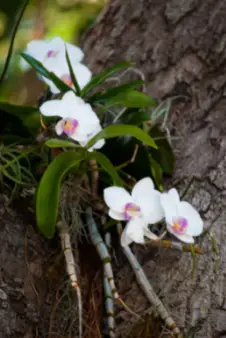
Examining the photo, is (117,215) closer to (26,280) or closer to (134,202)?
(134,202)

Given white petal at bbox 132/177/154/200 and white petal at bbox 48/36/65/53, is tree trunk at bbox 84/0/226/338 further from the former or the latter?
white petal at bbox 48/36/65/53

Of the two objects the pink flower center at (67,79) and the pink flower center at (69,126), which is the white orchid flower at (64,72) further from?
the pink flower center at (69,126)

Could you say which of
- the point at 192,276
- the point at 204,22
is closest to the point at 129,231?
the point at 192,276

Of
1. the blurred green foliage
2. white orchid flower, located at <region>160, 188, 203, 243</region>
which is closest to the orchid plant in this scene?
white orchid flower, located at <region>160, 188, 203, 243</region>

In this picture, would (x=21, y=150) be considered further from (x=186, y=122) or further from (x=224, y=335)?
(x=224, y=335)

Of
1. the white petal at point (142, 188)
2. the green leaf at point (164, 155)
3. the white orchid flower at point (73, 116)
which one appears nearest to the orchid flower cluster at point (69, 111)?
the white orchid flower at point (73, 116)

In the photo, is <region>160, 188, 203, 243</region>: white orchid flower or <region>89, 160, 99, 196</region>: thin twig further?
<region>89, 160, 99, 196</region>: thin twig
